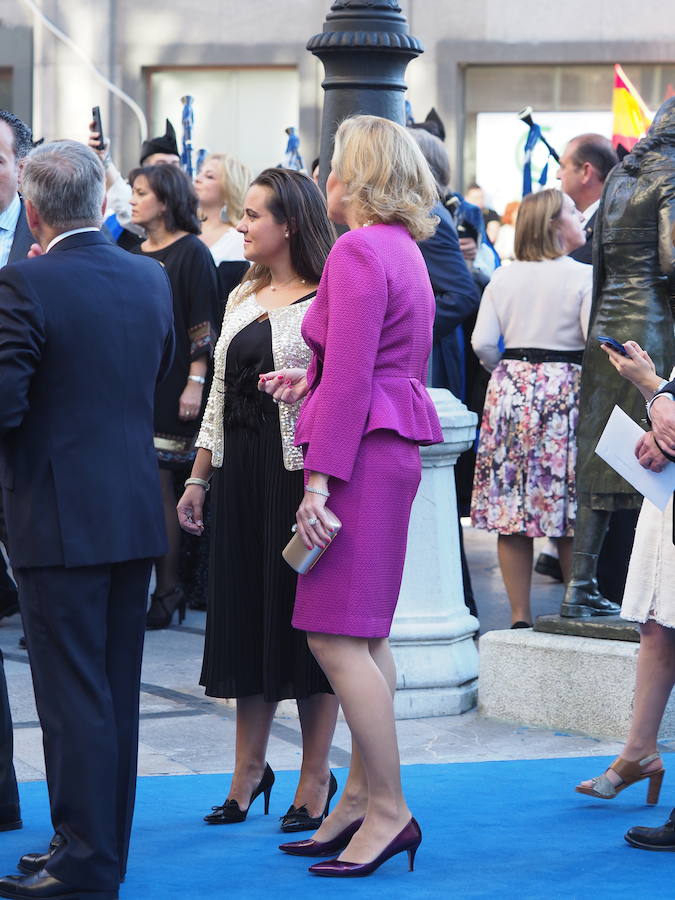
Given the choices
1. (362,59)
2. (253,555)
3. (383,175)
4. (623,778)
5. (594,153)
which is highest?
(362,59)

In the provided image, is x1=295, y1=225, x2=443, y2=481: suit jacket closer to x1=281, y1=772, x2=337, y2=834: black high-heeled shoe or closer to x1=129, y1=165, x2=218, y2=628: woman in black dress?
x1=281, y1=772, x2=337, y2=834: black high-heeled shoe

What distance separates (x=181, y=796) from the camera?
538 centimetres

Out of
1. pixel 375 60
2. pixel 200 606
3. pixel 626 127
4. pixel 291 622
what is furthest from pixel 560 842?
pixel 626 127

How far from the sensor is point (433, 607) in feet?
21.9

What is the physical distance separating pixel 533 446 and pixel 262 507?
3.08 meters

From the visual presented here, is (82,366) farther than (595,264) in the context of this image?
No

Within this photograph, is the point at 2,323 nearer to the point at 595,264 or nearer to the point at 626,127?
the point at 595,264

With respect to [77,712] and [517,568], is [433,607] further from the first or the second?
[77,712]

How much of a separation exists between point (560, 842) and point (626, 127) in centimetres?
→ 980

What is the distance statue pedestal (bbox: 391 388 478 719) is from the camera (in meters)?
6.57

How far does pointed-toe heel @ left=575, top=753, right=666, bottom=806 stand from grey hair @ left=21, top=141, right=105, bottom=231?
7.84 feet

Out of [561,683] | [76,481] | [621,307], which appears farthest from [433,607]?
[76,481]

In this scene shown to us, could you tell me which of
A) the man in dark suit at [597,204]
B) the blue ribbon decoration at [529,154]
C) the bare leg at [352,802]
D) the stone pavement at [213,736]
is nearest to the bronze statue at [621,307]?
the stone pavement at [213,736]

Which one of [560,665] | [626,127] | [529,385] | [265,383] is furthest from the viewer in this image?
[626,127]
